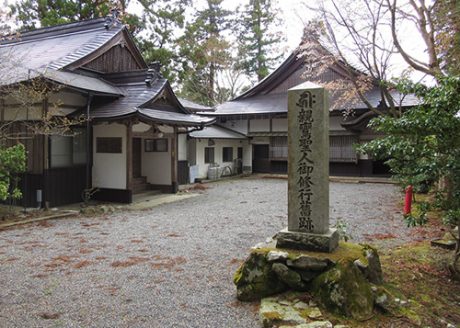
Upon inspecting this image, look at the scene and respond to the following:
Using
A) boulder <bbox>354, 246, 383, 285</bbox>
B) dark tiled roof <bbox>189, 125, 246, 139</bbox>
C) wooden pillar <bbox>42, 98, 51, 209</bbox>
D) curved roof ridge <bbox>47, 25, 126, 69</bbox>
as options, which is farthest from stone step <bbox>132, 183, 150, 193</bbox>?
boulder <bbox>354, 246, 383, 285</bbox>

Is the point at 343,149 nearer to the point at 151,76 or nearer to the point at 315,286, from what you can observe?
the point at 151,76

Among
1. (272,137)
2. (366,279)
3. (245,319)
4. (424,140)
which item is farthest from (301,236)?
(272,137)

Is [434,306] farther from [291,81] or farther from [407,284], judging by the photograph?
[291,81]

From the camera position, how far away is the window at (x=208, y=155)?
1973cm

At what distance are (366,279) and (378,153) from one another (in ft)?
5.94

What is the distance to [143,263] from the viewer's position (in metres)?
5.75

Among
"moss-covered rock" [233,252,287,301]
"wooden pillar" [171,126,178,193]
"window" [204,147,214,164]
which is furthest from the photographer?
"window" [204,147,214,164]

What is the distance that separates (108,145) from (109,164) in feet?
2.08

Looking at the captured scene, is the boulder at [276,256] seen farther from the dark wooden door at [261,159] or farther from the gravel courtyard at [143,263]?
the dark wooden door at [261,159]

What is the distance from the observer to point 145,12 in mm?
21250

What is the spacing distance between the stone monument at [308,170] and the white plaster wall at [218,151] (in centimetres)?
1429

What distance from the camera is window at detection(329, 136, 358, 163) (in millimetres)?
19781

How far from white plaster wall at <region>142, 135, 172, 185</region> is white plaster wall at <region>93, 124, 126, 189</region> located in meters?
2.62

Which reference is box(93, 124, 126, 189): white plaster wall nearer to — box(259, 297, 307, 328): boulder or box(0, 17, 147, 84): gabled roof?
box(0, 17, 147, 84): gabled roof
